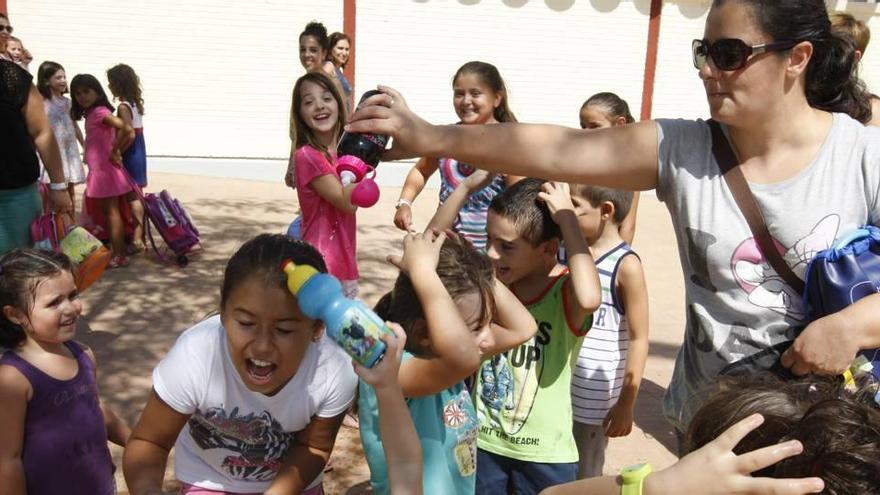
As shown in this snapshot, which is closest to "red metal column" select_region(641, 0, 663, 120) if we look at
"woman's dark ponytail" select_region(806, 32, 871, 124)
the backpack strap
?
"woman's dark ponytail" select_region(806, 32, 871, 124)

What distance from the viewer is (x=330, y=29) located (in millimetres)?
13617

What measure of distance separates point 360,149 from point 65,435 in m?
1.38

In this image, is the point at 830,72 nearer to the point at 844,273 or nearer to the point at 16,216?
the point at 844,273

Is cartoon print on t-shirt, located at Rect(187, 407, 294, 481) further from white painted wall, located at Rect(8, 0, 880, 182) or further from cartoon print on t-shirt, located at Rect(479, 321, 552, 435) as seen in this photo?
white painted wall, located at Rect(8, 0, 880, 182)

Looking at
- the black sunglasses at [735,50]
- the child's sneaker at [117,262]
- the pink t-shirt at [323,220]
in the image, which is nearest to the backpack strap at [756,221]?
the black sunglasses at [735,50]

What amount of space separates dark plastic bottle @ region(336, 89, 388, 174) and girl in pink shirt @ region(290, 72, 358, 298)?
1605 mm

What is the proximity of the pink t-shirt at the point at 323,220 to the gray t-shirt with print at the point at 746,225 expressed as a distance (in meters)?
2.13

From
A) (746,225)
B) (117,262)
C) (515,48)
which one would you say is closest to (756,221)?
(746,225)

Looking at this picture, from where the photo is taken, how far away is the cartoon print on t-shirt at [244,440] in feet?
6.97

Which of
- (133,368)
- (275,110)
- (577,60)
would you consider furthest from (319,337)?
(577,60)

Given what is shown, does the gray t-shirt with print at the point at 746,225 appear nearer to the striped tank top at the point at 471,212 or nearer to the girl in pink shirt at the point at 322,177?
the girl in pink shirt at the point at 322,177

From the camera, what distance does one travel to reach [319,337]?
2.20 meters

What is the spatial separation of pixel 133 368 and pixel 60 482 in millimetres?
2252

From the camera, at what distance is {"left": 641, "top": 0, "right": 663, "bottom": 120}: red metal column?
14688 mm
